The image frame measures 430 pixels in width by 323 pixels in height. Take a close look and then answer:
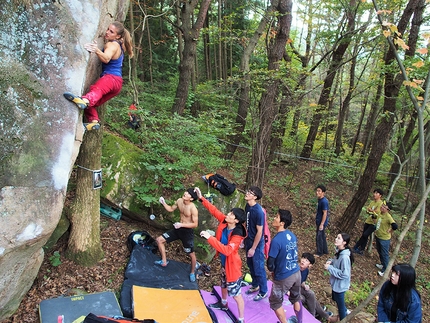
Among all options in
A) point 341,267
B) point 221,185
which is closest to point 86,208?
point 221,185

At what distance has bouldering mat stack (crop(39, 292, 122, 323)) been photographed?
156 inches

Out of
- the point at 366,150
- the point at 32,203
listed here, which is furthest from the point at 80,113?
the point at 366,150

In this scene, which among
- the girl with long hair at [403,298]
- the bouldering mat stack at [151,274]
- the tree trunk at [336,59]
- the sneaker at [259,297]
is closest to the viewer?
the girl with long hair at [403,298]

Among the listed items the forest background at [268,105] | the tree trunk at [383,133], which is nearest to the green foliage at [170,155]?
the forest background at [268,105]

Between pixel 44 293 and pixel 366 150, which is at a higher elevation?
pixel 366 150

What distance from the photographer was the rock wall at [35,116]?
3283 millimetres

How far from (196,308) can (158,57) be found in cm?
1390

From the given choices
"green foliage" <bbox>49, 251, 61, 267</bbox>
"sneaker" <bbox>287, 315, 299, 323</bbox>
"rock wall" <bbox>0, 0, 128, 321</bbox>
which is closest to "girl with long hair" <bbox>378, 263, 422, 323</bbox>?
"sneaker" <bbox>287, 315, 299, 323</bbox>

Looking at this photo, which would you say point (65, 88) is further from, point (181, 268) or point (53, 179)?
point (181, 268)

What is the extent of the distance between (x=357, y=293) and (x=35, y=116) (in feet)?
23.3

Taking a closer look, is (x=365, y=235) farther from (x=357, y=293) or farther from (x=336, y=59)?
(x=336, y=59)

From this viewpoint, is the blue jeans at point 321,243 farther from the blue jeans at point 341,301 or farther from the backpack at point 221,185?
the backpack at point 221,185

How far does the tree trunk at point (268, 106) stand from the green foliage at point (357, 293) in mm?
3336

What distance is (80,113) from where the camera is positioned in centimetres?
386
